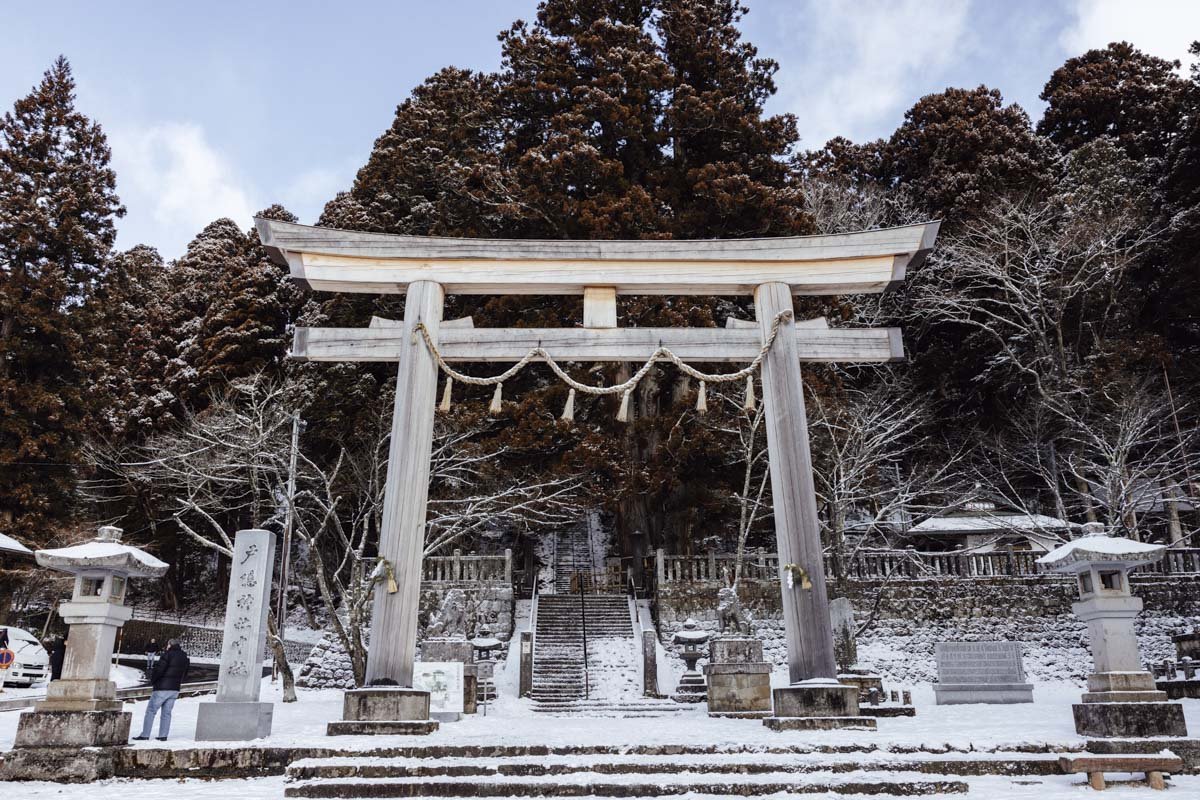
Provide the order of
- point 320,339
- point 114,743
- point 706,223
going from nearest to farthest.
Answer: point 114,743, point 320,339, point 706,223

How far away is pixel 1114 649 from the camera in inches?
284

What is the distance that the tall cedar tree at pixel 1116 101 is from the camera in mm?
24344

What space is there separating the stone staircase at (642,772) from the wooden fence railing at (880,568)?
1139 cm

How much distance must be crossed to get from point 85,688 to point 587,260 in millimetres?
6619

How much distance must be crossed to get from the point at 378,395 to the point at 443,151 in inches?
337

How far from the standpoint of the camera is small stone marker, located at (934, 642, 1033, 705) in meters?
12.7

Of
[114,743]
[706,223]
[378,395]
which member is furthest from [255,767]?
[706,223]

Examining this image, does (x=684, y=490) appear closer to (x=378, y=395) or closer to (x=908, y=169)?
(x=378, y=395)

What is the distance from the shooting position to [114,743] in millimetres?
7168

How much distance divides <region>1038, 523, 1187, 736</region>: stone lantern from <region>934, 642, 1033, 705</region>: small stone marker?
232 inches

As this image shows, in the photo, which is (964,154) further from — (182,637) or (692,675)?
(182,637)

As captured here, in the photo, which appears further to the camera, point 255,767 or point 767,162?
point 767,162

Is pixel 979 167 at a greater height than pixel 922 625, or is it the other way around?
pixel 979 167

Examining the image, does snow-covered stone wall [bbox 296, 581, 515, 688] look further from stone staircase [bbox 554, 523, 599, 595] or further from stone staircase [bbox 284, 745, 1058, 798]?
stone staircase [bbox 284, 745, 1058, 798]
